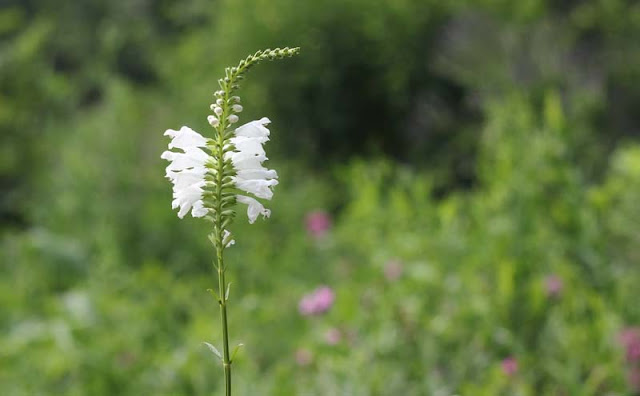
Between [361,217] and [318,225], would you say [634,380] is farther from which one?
[318,225]

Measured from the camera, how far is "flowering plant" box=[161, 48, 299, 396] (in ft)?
3.25

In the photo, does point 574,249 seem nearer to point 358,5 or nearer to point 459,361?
point 459,361

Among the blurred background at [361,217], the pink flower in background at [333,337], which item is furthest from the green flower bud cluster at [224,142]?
the pink flower in background at [333,337]

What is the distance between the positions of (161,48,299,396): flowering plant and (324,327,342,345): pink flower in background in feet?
6.53

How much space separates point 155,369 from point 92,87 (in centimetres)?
874

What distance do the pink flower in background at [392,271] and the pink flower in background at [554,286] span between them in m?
0.62

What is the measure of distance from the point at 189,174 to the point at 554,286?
239 centimetres

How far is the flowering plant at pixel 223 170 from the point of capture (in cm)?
99

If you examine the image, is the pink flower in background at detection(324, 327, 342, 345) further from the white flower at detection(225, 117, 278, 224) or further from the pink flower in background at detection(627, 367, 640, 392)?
the white flower at detection(225, 117, 278, 224)

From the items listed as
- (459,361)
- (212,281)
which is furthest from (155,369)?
(212,281)

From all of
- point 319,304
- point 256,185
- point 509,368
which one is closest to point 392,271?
point 319,304

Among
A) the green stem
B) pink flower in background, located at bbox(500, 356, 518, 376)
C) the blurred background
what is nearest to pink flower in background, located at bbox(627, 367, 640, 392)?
the blurred background

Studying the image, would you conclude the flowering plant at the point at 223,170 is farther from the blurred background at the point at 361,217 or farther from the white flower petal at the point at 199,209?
the blurred background at the point at 361,217

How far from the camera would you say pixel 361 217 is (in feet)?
15.1
